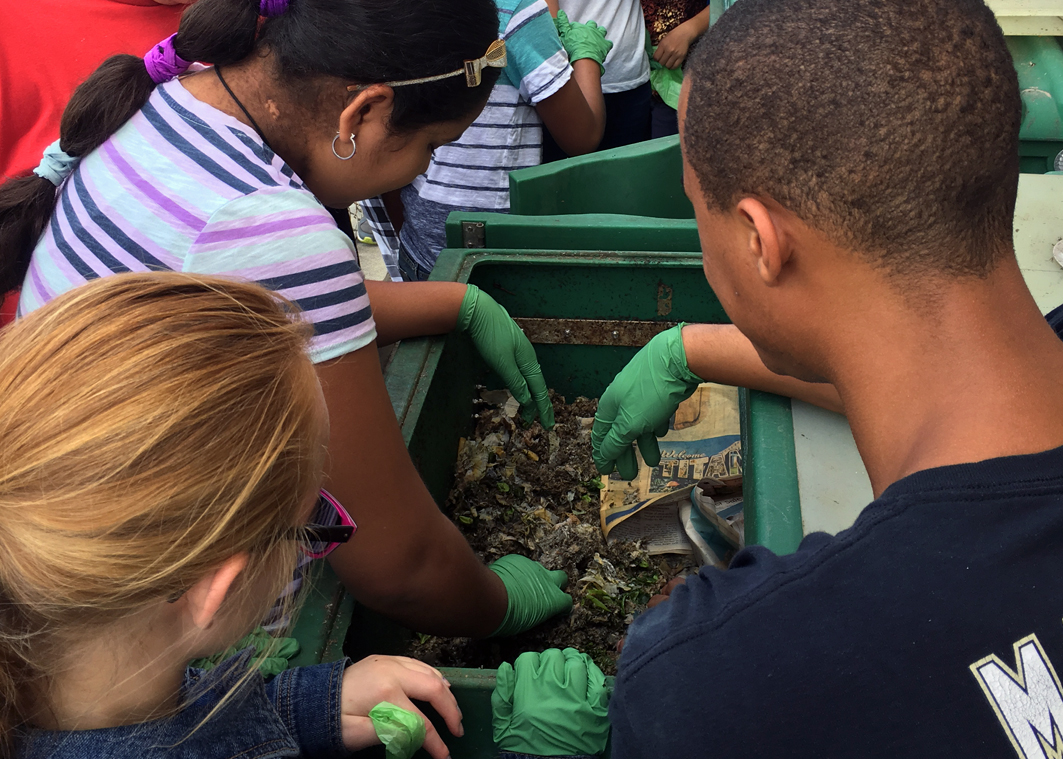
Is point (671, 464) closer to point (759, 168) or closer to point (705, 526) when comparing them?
point (705, 526)

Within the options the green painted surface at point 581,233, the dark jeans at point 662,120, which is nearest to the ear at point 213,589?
the green painted surface at point 581,233

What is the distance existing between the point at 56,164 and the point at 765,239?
3.51ft

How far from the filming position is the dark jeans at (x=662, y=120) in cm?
335

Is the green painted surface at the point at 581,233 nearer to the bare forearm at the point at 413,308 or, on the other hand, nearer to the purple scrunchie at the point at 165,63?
the bare forearm at the point at 413,308

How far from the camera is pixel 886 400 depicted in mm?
816

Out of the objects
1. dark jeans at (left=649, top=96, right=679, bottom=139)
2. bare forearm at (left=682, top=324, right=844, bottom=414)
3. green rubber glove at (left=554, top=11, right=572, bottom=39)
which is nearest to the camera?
bare forearm at (left=682, top=324, right=844, bottom=414)

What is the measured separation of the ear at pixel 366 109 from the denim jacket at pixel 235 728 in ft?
2.61

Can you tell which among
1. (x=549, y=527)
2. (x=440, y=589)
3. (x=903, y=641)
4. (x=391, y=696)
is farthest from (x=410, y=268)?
(x=903, y=641)

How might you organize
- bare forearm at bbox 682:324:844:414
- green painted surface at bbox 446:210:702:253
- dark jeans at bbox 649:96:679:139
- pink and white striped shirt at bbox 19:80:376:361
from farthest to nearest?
dark jeans at bbox 649:96:679:139, green painted surface at bbox 446:210:702:253, bare forearm at bbox 682:324:844:414, pink and white striped shirt at bbox 19:80:376:361

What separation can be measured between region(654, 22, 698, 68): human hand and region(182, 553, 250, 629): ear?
120 inches

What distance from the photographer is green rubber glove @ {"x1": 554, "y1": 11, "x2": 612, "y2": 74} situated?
254 cm

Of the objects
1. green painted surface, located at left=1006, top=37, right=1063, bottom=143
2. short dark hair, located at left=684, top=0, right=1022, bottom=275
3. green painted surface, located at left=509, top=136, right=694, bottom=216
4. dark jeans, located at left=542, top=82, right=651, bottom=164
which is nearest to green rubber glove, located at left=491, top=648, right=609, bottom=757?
short dark hair, located at left=684, top=0, right=1022, bottom=275

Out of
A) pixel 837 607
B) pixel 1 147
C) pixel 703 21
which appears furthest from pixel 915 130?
pixel 703 21

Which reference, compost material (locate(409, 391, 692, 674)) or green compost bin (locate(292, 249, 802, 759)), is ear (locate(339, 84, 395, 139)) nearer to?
green compost bin (locate(292, 249, 802, 759))
